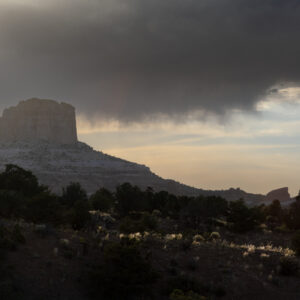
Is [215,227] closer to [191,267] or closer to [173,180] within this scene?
[191,267]

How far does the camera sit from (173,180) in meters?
187

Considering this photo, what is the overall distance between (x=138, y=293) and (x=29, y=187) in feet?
123

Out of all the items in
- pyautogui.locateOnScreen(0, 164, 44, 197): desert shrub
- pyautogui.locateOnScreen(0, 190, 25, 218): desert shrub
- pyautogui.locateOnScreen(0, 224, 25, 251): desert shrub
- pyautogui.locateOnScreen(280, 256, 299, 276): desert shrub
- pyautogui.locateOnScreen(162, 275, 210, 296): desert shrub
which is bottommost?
pyautogui.locateOnScreen(162, 275, 210, 296): desert shrub

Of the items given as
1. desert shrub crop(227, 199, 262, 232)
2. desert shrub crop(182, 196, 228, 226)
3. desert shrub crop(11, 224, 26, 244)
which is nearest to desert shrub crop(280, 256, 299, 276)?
desert shrub crop(11, 224, 26, 244)

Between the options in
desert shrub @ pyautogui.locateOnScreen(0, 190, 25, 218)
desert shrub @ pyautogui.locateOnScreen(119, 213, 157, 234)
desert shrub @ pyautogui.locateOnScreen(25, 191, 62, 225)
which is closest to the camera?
desert shrub @ pyautogui.locateOnScreen(25, 191, 62, 225)

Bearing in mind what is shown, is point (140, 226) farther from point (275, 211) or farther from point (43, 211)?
point (275, 211)

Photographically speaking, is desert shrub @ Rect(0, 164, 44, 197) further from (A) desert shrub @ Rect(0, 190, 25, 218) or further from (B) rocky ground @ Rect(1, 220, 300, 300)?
(B) rocky ground @ Rect(1, 220, 300, 300)

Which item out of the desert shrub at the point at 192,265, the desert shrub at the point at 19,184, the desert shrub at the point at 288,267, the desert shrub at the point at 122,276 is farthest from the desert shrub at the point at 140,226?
the desert shrub at the point at 19,184

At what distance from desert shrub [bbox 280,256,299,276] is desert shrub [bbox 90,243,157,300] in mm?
8545

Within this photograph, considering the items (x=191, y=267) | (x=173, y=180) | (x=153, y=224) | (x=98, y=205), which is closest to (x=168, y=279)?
(x=191, y=267)

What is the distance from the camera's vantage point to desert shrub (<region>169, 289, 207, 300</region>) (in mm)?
20819

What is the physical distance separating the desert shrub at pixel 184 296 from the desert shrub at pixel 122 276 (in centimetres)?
162

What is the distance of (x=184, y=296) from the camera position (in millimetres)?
21062

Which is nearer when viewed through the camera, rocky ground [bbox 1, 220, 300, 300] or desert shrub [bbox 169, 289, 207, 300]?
desert shrub [bbox 169, 289, 207, 300]
